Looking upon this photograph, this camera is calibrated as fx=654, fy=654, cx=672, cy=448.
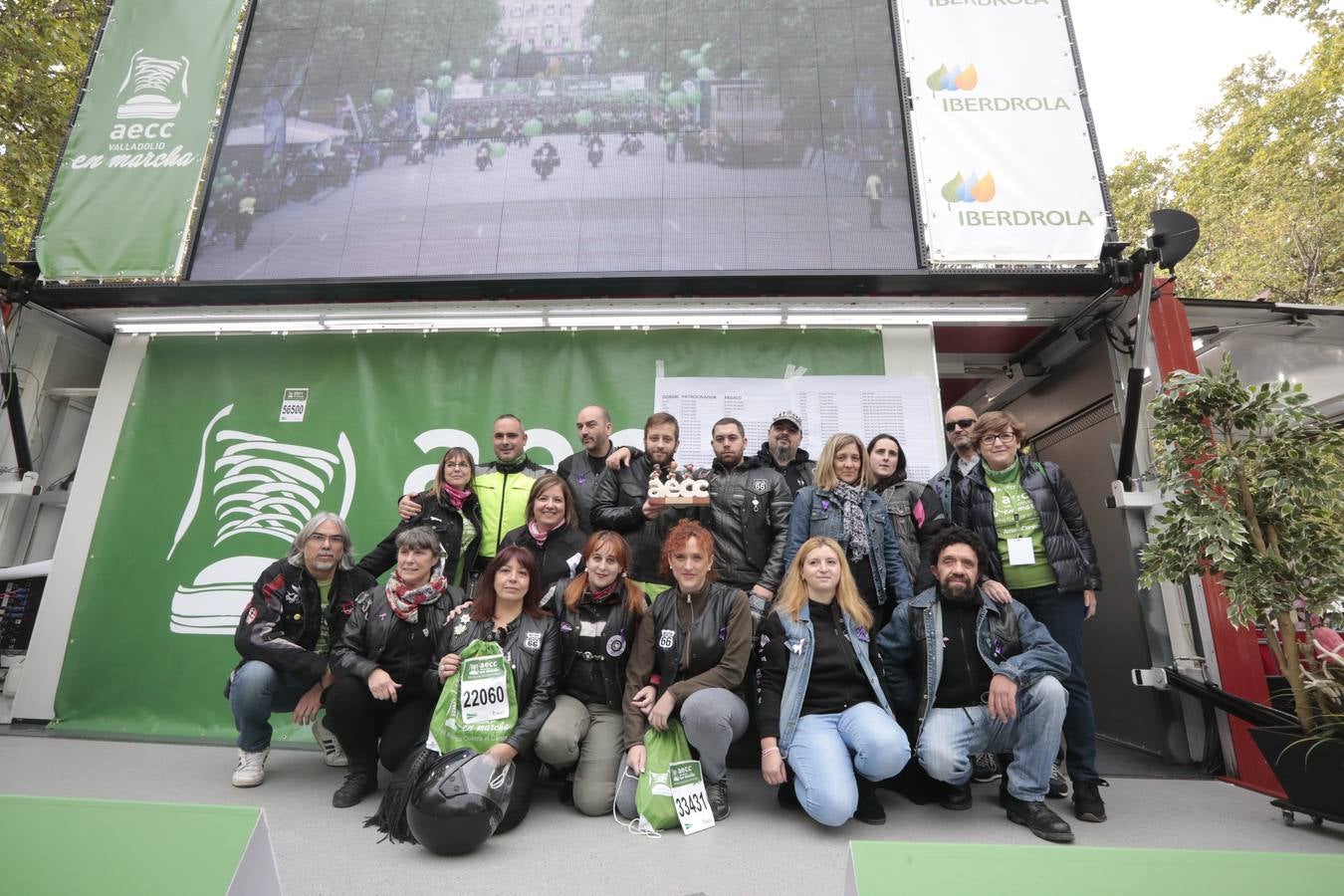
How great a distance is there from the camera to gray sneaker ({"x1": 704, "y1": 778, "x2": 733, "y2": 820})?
97.3 inches

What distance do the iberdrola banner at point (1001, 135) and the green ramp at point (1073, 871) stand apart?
3408 millimetres

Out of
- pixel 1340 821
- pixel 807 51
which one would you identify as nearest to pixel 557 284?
pixel 807 51

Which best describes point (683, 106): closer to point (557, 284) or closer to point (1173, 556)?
point (557, 284)

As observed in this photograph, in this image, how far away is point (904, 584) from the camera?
2.96 meters

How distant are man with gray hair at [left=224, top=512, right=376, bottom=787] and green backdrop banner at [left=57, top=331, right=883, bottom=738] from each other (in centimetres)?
104

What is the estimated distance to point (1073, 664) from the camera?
112 inches

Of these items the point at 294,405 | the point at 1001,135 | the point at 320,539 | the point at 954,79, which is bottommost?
the point at 320,539

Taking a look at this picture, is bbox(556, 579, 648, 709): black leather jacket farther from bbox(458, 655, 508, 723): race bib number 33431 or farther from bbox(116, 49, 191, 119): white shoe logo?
bbox(116, 49, 191, 119): white shoe logo

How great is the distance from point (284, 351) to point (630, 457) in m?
2.68

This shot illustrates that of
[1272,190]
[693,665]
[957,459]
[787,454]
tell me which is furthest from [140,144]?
[1272,190]

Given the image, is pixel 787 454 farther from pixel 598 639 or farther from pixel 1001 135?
pixel 1001 135

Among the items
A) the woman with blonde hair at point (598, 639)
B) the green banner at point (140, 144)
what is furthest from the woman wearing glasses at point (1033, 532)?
the green banner at point (140, 144)

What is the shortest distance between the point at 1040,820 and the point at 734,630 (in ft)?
4.22

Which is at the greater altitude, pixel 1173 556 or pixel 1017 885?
pixel 1173 556
